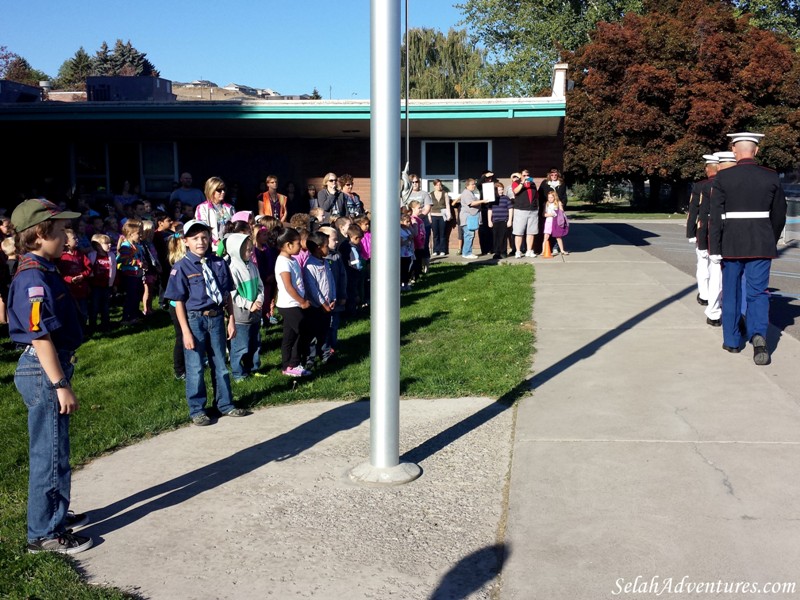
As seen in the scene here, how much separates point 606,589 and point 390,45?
3198 mm

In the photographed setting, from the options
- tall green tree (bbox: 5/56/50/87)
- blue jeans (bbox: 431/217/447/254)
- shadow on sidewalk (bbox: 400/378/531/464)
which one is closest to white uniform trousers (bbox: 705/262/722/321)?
shadow on sidewalk (bbox: 400/378/531/464)

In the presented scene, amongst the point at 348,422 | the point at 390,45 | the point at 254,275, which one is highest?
the point at 390,45

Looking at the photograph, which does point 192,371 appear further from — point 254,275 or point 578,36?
point 578,36

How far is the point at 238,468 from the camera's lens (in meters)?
5.90

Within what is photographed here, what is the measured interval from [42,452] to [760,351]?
250 inches

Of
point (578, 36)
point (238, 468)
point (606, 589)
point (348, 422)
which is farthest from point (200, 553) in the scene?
point (578, 36)

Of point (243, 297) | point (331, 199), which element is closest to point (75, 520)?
point (243, 297)

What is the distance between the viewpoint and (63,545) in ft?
15.1

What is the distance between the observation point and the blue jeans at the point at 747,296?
8547mm

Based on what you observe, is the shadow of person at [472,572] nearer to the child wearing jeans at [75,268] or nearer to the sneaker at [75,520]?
the sneaker at [75,520]

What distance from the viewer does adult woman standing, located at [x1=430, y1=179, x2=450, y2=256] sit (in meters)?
19.0

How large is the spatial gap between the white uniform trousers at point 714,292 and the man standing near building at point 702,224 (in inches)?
16.7

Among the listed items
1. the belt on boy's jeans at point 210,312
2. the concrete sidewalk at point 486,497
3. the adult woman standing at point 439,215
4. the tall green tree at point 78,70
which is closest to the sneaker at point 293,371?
the concrete sidewalk at point 486,497

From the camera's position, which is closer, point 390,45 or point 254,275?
point 390,45
